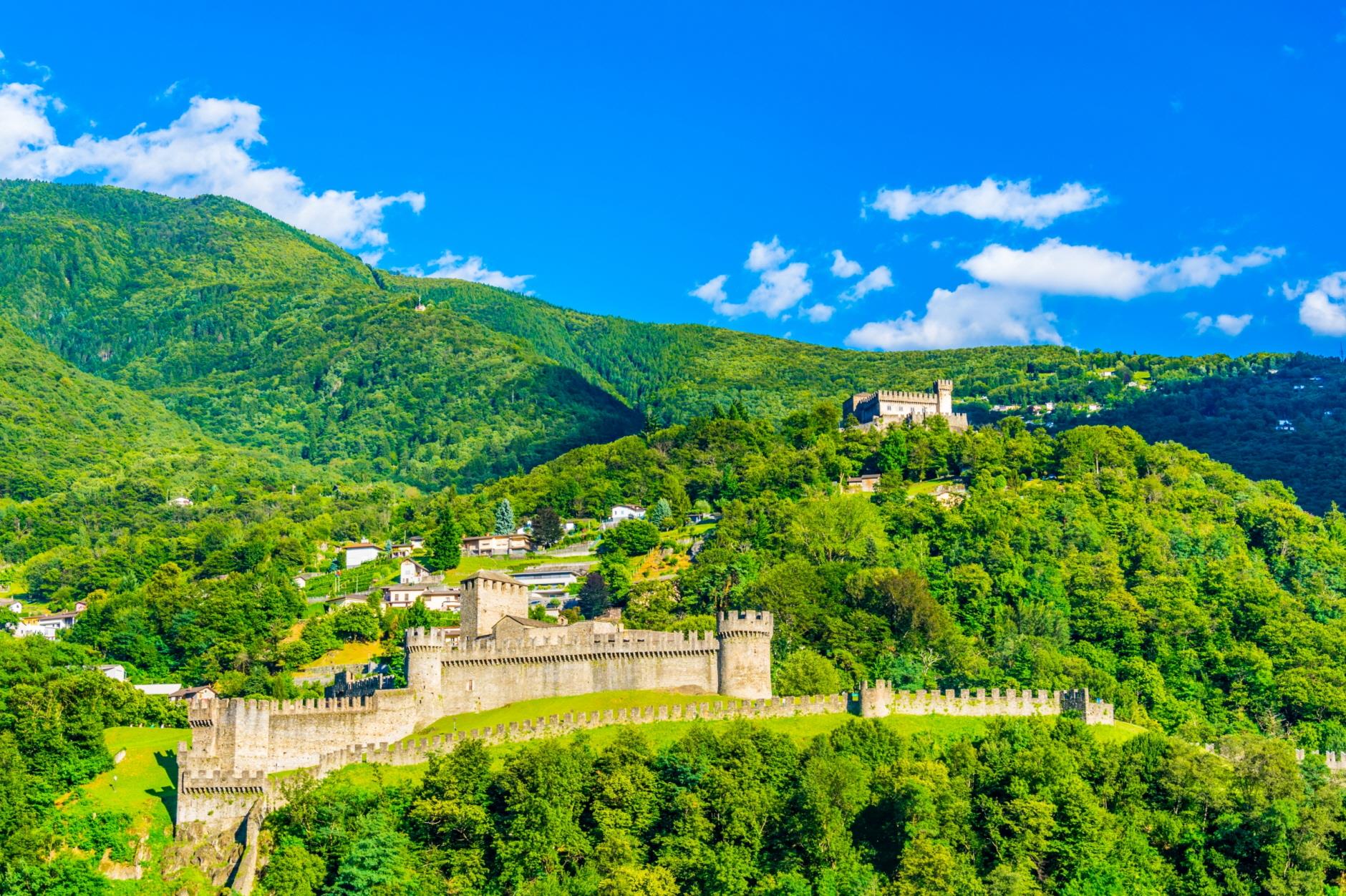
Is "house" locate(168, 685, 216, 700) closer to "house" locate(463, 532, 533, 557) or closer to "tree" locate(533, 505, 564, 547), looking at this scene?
"house" locate(463, 532, 533, 557)

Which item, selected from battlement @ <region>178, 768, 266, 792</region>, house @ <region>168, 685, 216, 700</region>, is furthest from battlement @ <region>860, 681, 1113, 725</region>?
house @ <region>168, 685, 216, 700</region>

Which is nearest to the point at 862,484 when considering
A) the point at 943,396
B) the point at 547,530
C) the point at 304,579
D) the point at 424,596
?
the point at 547,530

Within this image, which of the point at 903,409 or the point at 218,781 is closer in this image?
the point at 218,781

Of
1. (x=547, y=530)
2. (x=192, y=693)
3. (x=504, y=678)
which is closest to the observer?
(x=504, y=678)

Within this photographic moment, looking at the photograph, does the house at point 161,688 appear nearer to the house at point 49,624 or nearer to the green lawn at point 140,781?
the green lawn at point 140,781

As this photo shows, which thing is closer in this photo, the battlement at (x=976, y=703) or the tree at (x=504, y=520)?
the battlement at (x=976, y=703)

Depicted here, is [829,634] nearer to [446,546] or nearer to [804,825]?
[804,825]

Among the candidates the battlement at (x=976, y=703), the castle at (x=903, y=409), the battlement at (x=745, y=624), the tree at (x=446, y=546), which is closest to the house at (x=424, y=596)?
the tree at (x=446, y=546)
